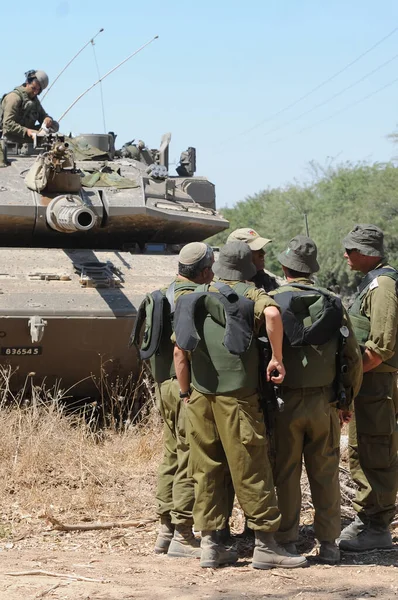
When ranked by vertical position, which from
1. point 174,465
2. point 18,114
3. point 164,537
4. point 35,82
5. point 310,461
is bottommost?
point 164,537

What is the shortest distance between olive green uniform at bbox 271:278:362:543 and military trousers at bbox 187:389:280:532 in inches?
6.5

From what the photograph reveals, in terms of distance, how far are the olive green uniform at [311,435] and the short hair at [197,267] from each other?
488 mm

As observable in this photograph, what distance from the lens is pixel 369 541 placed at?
5883 mm

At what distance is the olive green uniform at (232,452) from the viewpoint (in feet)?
17.2

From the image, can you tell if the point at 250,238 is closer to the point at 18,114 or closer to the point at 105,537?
the point at 105,537

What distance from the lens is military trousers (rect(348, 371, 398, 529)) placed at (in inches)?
231

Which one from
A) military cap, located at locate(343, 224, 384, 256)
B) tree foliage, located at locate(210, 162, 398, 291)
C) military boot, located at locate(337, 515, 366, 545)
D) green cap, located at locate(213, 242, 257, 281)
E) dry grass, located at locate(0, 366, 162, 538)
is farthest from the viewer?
tree foliage, located at locate(210, 162, 398, 291)

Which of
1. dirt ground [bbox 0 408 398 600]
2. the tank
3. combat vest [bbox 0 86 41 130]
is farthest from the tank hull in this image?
combat vest [bbox 0 86 41 130]

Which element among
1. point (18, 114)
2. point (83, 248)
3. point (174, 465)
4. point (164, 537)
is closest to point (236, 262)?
point (174, 465)

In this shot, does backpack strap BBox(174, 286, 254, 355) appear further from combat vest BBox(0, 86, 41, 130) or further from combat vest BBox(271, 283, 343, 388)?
combat vest BBox(0, 86, 41, 130)

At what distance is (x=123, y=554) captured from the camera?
589 cm

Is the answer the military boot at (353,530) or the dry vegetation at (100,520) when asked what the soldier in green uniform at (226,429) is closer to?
the dry vegetation at (100,520)

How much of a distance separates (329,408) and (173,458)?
1041 mm

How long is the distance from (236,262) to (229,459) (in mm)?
1058
